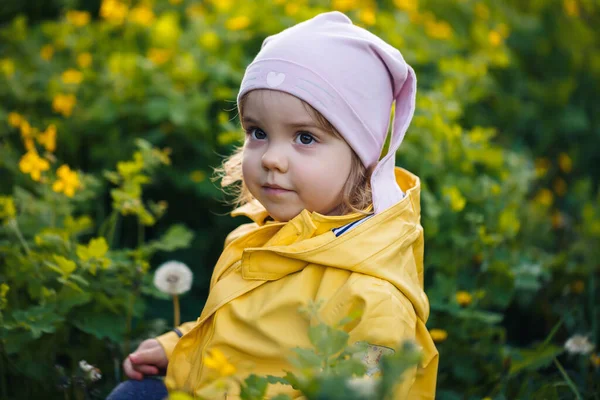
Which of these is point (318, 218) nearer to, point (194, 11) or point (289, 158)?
point (289, 158)

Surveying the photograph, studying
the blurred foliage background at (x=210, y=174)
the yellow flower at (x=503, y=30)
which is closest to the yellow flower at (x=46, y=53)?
the blurred foliage background at (x=210, y=174)

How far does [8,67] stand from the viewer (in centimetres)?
394

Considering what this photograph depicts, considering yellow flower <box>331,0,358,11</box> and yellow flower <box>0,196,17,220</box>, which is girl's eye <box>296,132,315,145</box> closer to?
yellow flower <box>0,196,17,220</box>

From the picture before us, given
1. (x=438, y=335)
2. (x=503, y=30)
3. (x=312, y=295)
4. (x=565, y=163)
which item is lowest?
(x=565, y=163)

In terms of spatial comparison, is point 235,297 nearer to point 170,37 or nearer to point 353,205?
point 353,205

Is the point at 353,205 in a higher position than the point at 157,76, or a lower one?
higher

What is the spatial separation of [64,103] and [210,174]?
0.84 metres

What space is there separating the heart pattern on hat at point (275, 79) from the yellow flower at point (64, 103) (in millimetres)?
1979

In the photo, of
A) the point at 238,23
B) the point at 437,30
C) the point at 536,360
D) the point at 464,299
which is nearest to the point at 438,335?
the point at 464,299

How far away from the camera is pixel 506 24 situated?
5371 mm

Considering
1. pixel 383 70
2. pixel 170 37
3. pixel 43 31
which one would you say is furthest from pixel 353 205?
pixel 43 31

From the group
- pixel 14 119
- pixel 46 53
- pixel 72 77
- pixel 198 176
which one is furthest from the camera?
pixel 46 53

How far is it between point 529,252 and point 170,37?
7.56 ft

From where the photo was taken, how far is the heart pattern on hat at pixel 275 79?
2.04 m
